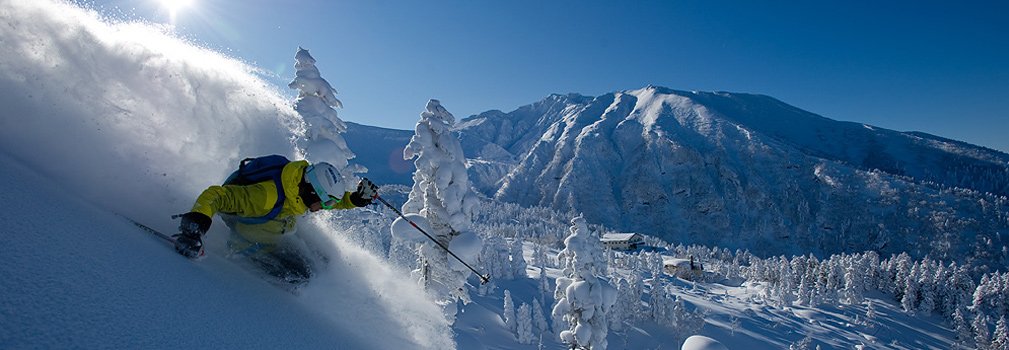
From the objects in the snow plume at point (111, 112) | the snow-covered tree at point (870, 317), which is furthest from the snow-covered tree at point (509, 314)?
the snow-covered tree at point (870, 317)

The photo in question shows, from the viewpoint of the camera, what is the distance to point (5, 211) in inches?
90.8

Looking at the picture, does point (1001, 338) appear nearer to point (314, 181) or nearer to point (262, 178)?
point (314, 181)

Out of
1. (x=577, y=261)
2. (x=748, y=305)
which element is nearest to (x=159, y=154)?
(x=577, y=261)

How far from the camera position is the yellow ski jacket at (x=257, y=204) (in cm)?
391

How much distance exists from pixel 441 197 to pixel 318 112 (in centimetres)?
471

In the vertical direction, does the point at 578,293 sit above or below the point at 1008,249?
below

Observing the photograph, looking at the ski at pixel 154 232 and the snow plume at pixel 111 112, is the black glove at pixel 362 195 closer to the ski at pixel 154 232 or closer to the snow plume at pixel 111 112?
the snow plume at pixel 111 112

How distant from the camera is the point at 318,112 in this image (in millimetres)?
14586

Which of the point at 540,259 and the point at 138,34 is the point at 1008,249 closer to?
the point at 540,259

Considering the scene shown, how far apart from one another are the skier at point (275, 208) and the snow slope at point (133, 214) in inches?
8.7

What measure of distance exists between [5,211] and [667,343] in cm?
7056

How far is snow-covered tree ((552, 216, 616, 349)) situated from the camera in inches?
803

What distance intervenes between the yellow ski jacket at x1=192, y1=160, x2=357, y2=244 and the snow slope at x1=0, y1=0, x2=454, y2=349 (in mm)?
309

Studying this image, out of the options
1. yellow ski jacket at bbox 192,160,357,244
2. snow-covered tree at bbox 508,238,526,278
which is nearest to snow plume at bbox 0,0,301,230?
yellow ski jacket at bbox 192,160,357,244
